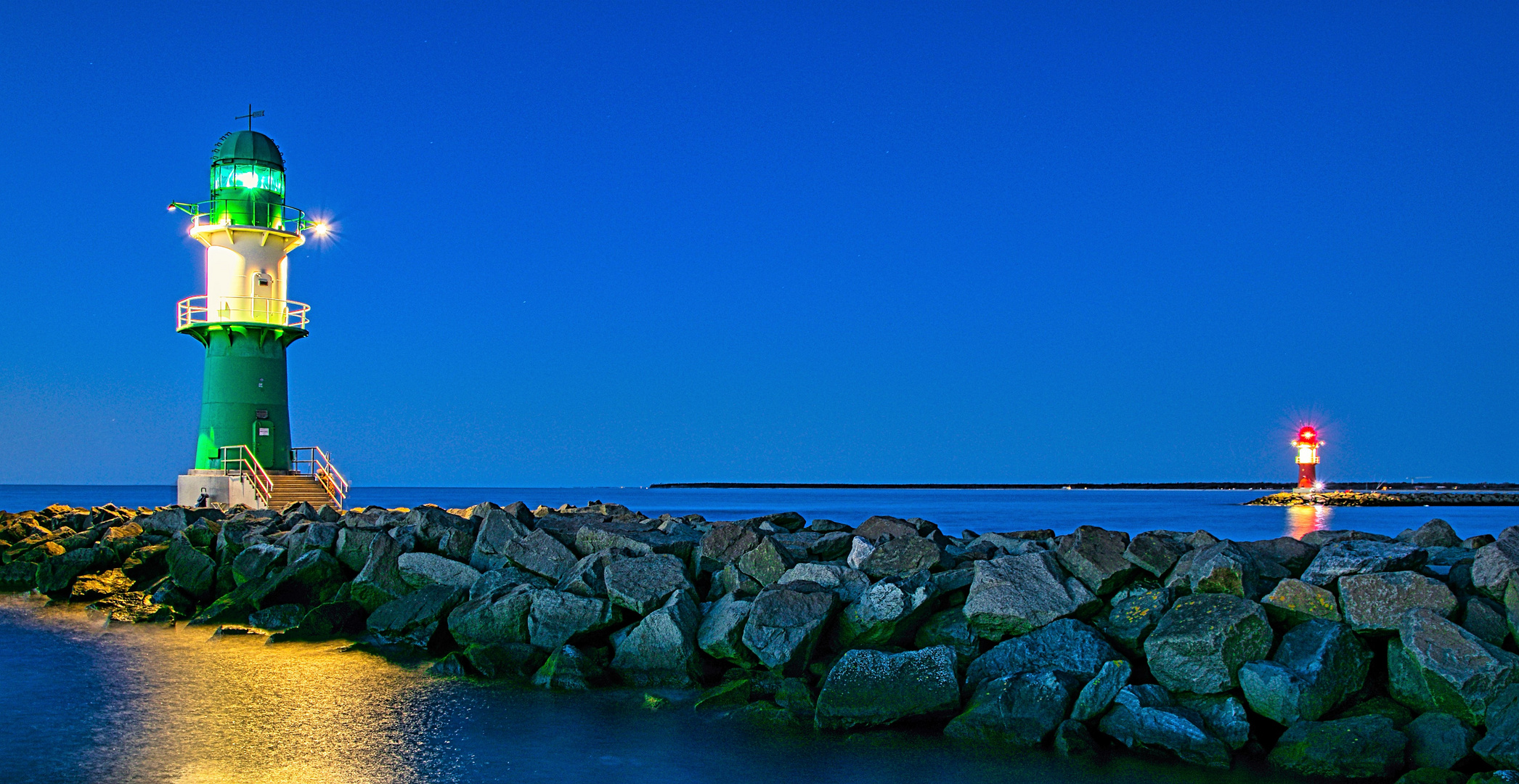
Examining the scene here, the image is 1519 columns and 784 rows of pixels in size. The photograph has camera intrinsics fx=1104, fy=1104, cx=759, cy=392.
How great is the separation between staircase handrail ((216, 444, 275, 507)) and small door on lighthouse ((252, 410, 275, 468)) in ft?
0.74

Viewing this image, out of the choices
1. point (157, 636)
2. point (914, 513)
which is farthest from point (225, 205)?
point (914, 513)

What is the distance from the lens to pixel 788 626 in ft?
28.2

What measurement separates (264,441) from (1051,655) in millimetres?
20079

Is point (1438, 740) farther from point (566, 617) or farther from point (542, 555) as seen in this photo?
point (542, 555)

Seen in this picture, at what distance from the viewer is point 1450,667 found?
6754mm

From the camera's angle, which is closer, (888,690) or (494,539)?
(888,690)

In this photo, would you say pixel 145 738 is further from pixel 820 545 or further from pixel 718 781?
pixel 820 545

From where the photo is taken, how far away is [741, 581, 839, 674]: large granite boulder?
854 centimetres

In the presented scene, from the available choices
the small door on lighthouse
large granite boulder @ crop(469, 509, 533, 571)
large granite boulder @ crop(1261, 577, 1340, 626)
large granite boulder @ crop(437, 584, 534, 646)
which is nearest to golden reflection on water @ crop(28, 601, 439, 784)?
large granite boulder @ crop(437, 584, 534, 646)

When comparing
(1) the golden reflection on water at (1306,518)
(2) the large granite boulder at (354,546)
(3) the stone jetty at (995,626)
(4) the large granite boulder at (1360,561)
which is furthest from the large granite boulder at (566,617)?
(1) the golden reflection on water at (1306,518)

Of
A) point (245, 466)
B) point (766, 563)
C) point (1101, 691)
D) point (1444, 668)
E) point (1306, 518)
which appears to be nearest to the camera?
point (1444, 668)

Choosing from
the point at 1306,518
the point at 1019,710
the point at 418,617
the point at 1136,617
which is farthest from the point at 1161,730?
the point at 1306,518

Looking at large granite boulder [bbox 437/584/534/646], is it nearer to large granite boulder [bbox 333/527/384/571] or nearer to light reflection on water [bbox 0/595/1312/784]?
light reflection on water [bbox 0/595/1312/784]

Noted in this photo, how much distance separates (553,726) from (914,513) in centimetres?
5643
